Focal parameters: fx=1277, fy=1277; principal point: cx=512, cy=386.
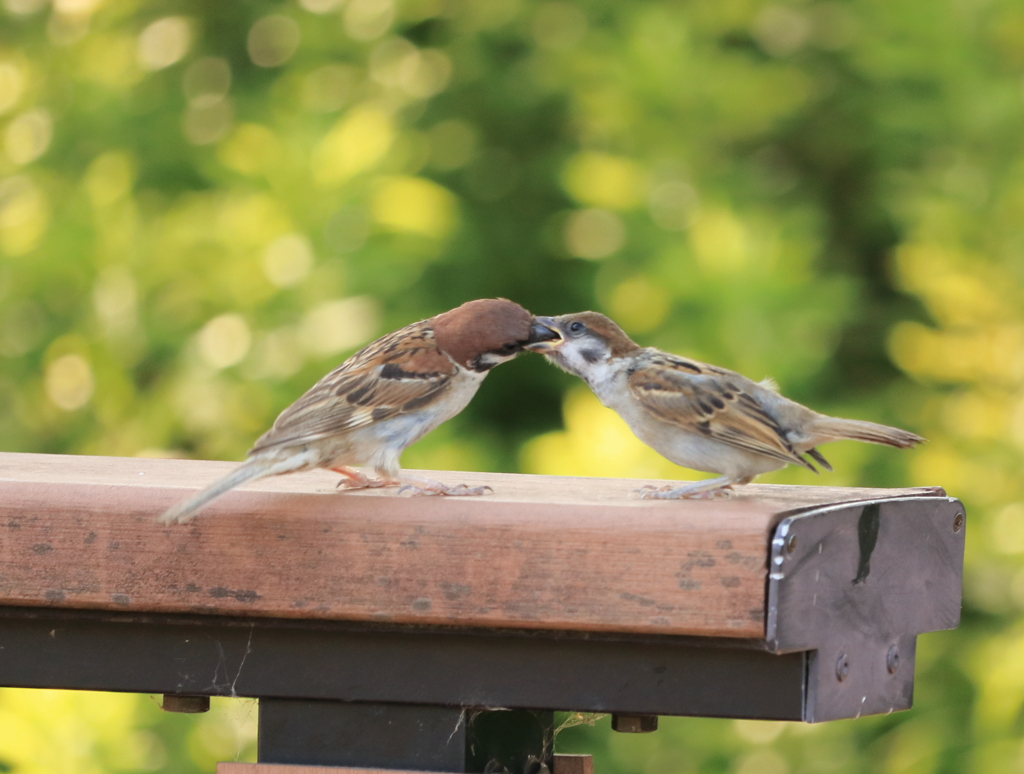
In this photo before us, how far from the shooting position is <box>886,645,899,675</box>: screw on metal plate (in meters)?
1.72

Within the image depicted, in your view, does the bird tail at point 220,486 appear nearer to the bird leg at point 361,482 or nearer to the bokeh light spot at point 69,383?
the bird leg at point 361,482

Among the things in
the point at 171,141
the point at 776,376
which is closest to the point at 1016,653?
the point at 776,376

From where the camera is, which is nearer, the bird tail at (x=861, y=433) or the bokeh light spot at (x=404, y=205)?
the bird tail at (x=861, y=433)

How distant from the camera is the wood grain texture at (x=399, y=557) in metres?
1.46

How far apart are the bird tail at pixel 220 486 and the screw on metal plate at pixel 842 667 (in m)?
0.80

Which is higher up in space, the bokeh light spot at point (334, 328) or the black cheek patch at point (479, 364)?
the bokeh light spot at point (334, 328)

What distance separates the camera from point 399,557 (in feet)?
5.06

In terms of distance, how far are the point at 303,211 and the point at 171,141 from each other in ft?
2.63

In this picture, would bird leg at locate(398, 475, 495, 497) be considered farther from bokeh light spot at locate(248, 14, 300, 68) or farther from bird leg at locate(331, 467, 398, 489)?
bokeh light spot at locate(248, 14, 300, 68)

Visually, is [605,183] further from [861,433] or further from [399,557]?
[399,557]

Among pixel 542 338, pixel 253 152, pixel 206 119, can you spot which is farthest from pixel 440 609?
pixel 206 119

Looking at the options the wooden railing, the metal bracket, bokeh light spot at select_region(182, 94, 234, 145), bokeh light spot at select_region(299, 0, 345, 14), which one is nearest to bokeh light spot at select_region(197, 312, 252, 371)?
bokeh light spot at select_region(182, 94, 234, 145)

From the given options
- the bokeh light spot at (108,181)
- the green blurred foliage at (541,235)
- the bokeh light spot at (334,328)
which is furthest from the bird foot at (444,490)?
the bokeh light spot at (108,181)

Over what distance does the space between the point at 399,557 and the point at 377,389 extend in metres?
0.65
